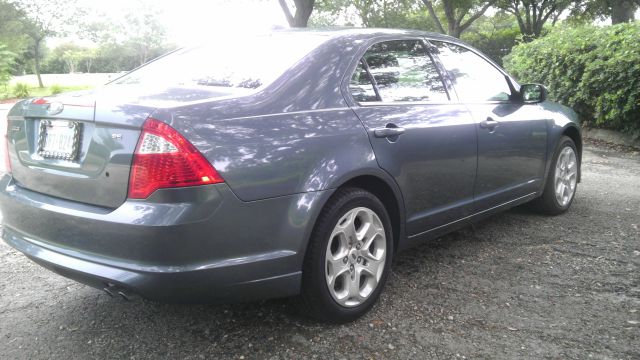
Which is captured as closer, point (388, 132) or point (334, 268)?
point (334, 268)

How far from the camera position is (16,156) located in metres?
2.72

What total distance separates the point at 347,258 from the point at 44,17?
3578 centimetres

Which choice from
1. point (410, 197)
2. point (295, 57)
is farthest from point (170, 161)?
point (410, 197)

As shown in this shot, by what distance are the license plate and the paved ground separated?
93cm

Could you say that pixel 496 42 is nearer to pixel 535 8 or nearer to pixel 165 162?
pixel 535 8

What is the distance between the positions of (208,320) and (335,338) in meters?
0.70

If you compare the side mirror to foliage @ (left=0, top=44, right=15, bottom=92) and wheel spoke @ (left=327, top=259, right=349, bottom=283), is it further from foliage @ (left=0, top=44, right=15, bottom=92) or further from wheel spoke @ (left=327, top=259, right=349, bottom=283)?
foliage @ (left=0, top=44, right=15, bottom=92)

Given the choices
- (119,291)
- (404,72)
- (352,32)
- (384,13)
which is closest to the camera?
(119,291)

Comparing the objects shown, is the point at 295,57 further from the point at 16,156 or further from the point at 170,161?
the point at 16,156

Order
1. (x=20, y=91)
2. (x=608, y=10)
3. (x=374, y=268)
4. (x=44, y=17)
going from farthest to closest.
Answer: (x=44, y=17), (x=20, y=91), (x=608, y=10), (x=374, y=268)

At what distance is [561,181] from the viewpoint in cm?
478

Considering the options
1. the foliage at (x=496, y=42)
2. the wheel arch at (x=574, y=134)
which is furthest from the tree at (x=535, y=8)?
the wheel arch at (x=574, y=134)

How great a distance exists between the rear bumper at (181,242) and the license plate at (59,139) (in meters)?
0.21

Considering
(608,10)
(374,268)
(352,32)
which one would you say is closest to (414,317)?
(374,268)
